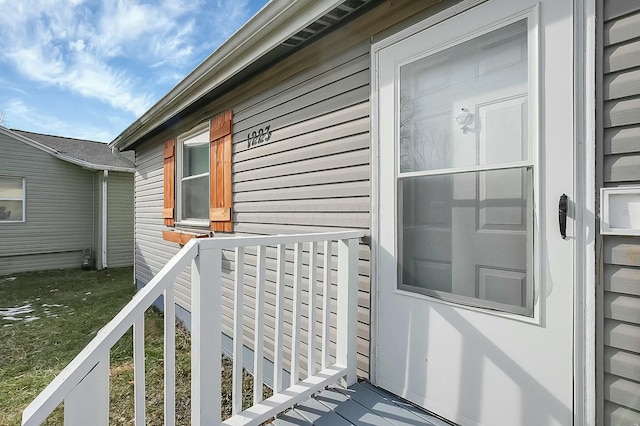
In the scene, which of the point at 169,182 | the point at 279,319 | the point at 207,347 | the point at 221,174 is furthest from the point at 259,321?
the point at 169,182

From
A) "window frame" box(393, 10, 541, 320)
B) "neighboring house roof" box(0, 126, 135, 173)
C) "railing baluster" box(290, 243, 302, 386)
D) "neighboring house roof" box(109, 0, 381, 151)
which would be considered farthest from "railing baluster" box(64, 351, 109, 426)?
"neighboring house roof" box(0, 126, 135, 173)

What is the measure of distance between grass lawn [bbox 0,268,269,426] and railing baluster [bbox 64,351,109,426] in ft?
4.93

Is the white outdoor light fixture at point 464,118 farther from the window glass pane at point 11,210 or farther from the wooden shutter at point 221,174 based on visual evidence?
the window glass pane at point 11,210

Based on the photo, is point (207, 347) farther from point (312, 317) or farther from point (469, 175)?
point (469, 175)

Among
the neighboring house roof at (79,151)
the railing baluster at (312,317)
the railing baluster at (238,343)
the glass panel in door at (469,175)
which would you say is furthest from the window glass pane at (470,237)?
the neighboring house roof at (79,151)

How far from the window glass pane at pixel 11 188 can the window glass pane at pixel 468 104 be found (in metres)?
10.1

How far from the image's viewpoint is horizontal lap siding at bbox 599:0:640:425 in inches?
47.7

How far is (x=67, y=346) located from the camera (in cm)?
362

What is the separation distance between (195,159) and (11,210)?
6890mm

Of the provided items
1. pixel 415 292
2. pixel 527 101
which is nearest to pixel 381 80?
pixel 527 101

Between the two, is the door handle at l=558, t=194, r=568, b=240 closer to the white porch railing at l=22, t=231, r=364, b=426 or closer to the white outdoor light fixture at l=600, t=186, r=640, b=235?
the white outdoor light fixture at l=600, t=186, r=640, b=235

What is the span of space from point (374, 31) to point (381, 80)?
1.14 feet

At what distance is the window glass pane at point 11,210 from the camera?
26.1 ft

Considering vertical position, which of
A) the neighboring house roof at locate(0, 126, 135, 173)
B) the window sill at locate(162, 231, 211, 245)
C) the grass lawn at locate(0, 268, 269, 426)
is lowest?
the grass lawn at locate(0, 268, 269, 426)
